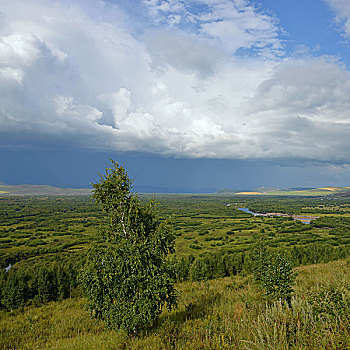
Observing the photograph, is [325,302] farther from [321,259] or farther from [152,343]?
[321,259]

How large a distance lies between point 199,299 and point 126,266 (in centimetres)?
1068

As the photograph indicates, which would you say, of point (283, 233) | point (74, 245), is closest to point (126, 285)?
point (74, 245)

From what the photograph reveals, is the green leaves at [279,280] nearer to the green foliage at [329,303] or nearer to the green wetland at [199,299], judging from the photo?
the green wetland at [199,299]

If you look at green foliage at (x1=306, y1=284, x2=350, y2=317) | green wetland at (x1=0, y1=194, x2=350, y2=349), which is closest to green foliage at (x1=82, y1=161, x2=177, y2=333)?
green wetland at (x1=0, y1=194, x2=350, y2=349)

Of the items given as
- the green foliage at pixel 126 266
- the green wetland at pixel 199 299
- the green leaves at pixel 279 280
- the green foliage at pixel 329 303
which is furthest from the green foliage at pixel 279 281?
the green foliage at pixel 126 266

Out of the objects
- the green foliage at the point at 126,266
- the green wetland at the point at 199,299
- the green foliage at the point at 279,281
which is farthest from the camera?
the green foliage at the point at 279,281

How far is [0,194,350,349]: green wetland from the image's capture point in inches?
235

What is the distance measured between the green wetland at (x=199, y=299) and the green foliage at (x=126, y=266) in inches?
30.2

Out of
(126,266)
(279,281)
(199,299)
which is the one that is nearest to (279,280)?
(279,281)

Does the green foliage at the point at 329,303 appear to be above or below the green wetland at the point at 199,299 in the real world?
above

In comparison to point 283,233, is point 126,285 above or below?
above

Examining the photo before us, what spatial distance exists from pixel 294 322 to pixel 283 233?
134379 millimetres

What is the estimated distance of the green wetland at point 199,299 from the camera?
235 inches

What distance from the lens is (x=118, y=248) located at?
32.0ft
